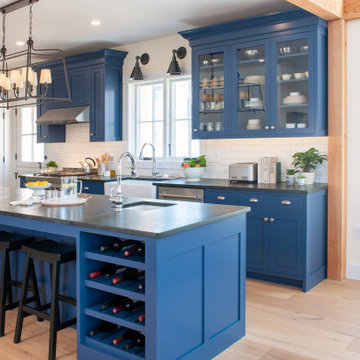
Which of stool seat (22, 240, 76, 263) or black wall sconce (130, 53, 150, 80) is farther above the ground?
black wall sconce (130, 53, 150, 80)

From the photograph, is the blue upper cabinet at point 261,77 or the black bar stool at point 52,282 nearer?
the black bar stool at point 52,282

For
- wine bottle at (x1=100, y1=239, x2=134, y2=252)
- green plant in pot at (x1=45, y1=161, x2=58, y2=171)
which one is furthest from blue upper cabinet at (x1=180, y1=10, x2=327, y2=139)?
green plant in pot at (x1=45, y1=161, x2=58, y2=171)

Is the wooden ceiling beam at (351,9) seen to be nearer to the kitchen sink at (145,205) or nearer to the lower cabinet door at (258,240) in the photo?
the lower cabinet door at (258,240)

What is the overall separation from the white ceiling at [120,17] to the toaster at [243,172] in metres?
1.70

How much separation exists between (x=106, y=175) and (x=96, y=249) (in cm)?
375

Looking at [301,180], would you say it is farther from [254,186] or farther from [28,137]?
[28,137]

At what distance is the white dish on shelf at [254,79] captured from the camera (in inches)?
191

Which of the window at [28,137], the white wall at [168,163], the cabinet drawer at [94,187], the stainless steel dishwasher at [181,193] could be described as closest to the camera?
the stainless steel dishwasher at [181,193]

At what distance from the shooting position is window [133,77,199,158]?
6.07 m

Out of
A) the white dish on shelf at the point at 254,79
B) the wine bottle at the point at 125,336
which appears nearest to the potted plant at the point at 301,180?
the white dish on shelf at the point at 254,79

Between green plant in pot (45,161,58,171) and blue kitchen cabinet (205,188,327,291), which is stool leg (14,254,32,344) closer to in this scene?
Answer: blue kitchen cabinet (205,188,327,291)

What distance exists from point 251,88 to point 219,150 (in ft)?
3.34

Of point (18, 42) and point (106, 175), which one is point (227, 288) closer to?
point (106, 175)

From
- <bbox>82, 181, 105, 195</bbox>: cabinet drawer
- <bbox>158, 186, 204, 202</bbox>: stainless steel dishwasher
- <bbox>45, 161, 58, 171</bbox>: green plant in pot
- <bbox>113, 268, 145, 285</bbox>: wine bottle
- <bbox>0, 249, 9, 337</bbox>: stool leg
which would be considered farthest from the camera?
<bbox>45, 161, 58, 171</bbox>: green plant in pot
